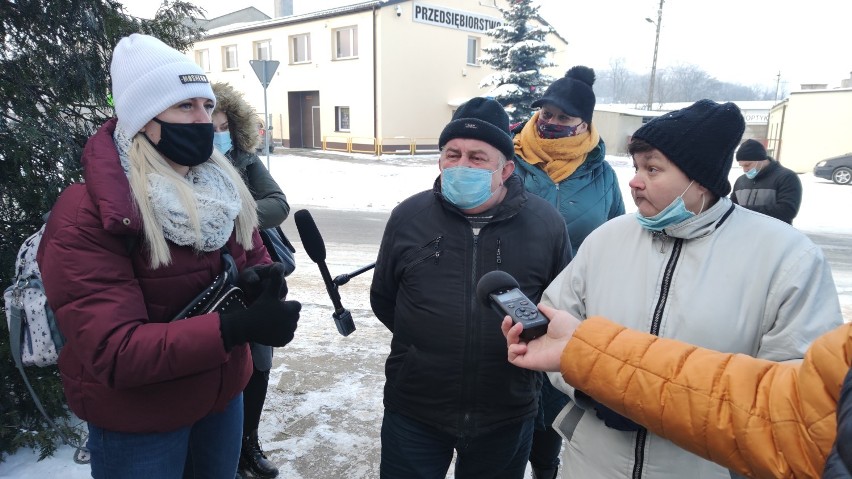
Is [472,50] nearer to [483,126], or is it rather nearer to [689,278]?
[483,126]

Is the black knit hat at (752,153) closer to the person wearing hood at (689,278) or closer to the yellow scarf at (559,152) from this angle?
the yellow scarf at (559,152)

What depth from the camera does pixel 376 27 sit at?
2494 cm

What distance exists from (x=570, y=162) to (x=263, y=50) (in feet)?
98.9

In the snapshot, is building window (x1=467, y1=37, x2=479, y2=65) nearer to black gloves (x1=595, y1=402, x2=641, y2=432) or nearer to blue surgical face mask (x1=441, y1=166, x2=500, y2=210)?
blue surgical face mask (x1=441, y1=166, x2=500, y2=210)

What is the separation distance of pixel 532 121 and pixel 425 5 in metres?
24.6

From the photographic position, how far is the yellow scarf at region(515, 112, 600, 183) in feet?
11.1

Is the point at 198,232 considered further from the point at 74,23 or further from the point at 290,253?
the point at 74,23

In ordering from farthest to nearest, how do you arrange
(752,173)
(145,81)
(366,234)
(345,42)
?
(345,42) < (366,234) < (752,173) < (145,81)

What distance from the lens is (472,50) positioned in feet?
94.6

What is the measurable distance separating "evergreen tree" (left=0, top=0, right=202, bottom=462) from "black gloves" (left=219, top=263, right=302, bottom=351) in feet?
5.81

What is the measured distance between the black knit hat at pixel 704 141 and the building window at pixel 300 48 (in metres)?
28.9

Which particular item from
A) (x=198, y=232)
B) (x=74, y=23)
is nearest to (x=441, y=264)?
(x=198, y=232)

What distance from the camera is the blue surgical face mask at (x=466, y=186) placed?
2396 mm

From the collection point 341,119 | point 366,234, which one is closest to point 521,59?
point 341,119
